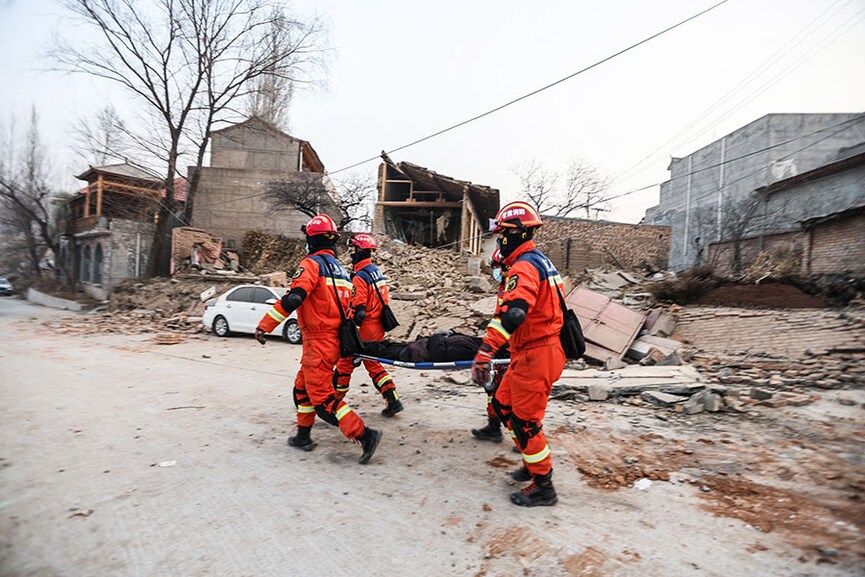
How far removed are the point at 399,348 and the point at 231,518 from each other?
75.5 inches

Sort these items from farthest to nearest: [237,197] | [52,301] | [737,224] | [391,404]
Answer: [237,197], [52,301], [737,224], [391,404]

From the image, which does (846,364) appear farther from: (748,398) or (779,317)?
(748,398)

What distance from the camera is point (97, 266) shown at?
2208 cm

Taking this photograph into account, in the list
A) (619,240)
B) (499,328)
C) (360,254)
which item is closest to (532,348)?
(499,328)

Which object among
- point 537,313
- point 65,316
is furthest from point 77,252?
point 537,313

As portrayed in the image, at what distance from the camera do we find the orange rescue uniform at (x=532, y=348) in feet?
9.68

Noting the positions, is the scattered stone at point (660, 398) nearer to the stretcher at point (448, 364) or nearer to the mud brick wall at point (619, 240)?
the stretcher at point (448, 364)

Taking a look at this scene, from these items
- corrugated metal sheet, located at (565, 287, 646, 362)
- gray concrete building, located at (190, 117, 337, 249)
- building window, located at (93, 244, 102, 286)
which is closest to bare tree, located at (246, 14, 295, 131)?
gray concrete building, located at (190, 117, 337, 249)

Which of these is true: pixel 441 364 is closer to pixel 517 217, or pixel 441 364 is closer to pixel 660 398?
pixel 517 217

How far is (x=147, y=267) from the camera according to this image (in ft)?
68.2

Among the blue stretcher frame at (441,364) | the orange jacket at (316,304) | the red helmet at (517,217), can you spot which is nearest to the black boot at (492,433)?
the blue stretcher frame at (441,364)

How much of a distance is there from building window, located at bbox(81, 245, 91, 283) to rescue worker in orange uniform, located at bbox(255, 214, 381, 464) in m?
25.3

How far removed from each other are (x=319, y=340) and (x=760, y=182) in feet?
79.4

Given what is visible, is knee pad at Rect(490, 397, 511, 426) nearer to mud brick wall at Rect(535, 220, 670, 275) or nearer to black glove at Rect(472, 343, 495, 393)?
black glove at Rect(472, 343, 495, 393)
